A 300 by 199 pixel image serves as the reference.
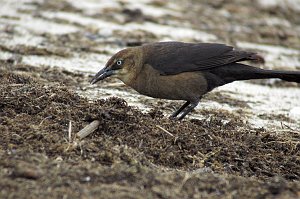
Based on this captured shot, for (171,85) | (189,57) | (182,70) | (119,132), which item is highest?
(189,57)

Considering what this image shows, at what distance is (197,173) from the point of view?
416 cm

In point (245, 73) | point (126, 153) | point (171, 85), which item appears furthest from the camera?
point (245, 73)

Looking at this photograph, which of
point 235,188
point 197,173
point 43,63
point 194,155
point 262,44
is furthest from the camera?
point 262,44

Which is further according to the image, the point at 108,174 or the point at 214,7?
the point at 214,7

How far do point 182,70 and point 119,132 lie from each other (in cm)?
134

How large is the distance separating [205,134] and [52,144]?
1.35 metres

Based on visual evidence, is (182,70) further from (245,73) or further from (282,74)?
(282,74)

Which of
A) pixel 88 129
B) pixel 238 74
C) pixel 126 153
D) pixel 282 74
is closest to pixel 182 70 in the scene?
pixel 238 74

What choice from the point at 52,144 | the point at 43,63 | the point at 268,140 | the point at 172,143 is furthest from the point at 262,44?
the point at 52,144

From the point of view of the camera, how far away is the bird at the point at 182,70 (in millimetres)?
5684

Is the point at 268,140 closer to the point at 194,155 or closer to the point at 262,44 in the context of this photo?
the point at 194,155

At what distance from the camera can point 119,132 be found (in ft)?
15.3

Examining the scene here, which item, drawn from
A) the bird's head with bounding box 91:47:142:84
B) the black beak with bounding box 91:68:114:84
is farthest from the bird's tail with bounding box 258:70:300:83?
the black beak with bounding box 91:68:114:84

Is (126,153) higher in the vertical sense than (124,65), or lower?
lower
